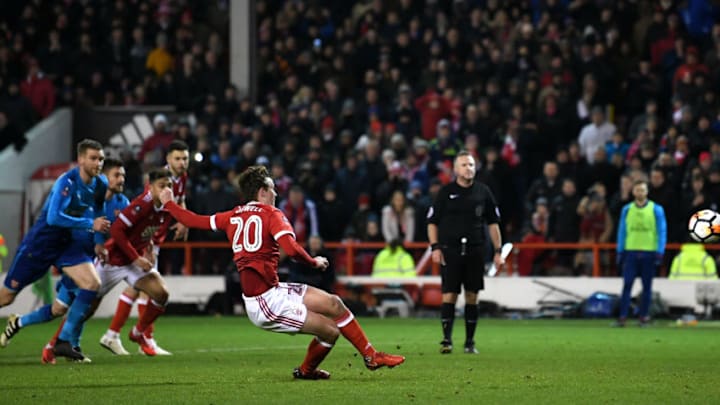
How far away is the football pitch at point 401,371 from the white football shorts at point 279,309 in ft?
1.48

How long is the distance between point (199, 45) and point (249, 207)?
18.0 m

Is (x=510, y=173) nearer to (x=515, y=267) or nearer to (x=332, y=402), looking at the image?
(x=515, y=267)

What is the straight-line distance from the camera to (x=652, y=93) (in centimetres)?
2378

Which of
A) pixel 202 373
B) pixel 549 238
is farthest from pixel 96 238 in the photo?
pixel 549 238

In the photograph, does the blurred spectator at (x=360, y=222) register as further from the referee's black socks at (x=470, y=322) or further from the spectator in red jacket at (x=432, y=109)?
the referee's black socks at (x=470, y=322)

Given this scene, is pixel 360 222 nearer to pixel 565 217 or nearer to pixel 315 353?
pixel 565 217

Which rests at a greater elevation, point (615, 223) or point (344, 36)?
point (344, 36)

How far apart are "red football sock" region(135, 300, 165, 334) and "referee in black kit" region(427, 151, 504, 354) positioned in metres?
2.92

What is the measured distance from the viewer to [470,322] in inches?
574

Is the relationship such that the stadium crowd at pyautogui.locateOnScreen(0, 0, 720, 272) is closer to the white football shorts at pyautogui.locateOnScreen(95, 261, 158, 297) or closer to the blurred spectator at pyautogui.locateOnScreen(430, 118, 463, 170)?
the blurred spectator at pyautogui.locateOnScreen(430, 118, 463, 170)

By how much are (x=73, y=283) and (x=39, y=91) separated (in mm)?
15007

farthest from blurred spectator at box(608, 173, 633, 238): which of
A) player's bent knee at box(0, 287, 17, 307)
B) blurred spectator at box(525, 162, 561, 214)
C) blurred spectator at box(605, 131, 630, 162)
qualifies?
player's bent knee at box(0, 287, 17, 307)

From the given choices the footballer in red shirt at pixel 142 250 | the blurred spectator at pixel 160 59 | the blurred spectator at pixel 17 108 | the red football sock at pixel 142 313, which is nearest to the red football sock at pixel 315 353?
the footballer in red shirt at pixel 142 250

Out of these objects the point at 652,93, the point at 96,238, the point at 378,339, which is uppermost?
the point at 652,93
